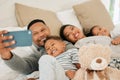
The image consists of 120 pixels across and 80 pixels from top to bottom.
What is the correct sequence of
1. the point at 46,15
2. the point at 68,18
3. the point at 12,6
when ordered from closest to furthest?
the point at 12,6
the point at 46,15
the point at 68,18

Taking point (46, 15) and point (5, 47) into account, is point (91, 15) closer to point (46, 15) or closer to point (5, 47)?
point (46, 15)

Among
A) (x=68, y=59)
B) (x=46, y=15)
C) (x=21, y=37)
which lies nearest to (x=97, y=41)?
(x=68, y=59)

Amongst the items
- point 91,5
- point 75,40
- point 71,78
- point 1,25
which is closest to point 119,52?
point 75,40

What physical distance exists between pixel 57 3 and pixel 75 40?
0.61m

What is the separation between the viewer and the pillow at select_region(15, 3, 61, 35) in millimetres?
1938

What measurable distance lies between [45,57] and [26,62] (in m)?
0.34

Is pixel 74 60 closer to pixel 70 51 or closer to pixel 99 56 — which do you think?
pixel 70 51

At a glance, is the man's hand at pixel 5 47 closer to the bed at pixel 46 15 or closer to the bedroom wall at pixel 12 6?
the bed at pixel 46 15

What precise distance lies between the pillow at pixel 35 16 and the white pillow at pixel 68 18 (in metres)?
0.08

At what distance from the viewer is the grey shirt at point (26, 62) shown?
150 centimetres

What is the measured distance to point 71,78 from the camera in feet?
4.44

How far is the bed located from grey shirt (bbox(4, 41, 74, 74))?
2.1 inches

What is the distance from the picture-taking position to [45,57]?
1341 millimetres

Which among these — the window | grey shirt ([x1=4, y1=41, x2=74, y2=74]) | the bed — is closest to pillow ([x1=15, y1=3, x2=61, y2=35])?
the bed
